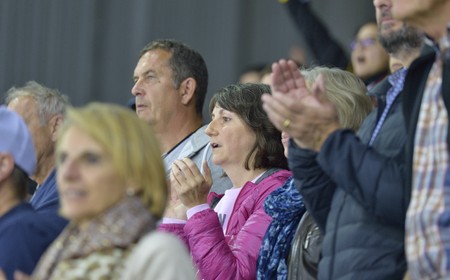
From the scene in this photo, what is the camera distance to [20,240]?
4.04 metres

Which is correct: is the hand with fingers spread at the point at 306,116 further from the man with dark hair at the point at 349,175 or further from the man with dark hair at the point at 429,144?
the man with dark hair at the point at 429,144

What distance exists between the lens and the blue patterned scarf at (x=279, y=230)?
462 cm

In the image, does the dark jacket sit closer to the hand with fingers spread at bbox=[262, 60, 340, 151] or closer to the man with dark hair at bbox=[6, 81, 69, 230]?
the hand with fingers spread at bbox=[262, 60, 340, 151]

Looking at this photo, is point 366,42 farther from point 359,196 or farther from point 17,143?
point 359,196

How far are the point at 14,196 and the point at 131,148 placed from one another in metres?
1.14

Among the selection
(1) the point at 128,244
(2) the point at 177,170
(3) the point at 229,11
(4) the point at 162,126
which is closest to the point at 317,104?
(1) the point at 128,244

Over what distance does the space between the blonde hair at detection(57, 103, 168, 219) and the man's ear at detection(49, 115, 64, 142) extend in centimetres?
213

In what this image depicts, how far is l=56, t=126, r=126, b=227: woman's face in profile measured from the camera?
3.02m

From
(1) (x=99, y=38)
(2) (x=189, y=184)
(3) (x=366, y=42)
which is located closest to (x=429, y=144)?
(2) (x=189, y=184)

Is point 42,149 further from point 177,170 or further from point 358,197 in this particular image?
point 358,197

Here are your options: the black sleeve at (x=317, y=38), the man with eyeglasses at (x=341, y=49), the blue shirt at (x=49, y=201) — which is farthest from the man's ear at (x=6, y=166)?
the black sleeve at (x=317, y=38)

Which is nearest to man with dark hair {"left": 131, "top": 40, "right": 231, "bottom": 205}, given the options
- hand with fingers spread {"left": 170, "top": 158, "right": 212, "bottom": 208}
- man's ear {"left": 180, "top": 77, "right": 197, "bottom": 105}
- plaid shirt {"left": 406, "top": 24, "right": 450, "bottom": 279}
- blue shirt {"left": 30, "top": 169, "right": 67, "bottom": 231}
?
man's ear {"left": 180, "top": 77, "right": 197, "bottom": 105}

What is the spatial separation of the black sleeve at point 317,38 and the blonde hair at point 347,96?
7.66 feet

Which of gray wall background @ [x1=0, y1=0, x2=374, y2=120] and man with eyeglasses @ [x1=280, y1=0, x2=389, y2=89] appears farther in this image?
gray wall background @ [x1=0, y1=0, x2=374, y2=120]
